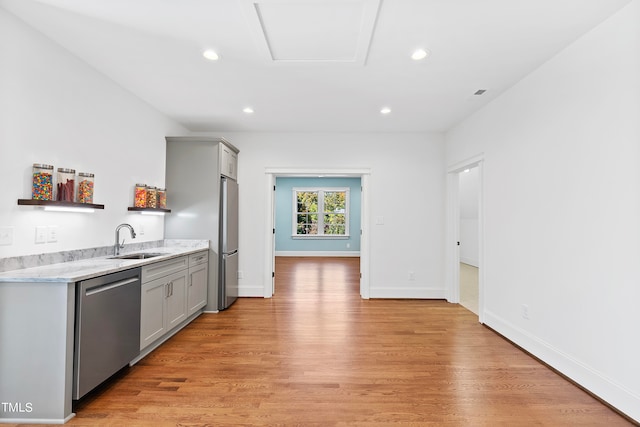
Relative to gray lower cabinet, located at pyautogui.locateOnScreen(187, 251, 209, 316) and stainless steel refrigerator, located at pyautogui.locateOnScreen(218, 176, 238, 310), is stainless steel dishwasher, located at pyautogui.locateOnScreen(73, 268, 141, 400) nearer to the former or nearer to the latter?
gray lower cabinet, located at pyautogui.locateOnScreen(187, 251, 209, 316)

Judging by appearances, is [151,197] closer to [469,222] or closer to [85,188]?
[85,188]

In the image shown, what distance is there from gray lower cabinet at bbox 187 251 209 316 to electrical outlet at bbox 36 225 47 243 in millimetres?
1389

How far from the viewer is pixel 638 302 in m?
1.83

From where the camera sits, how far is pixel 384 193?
471 centimetres

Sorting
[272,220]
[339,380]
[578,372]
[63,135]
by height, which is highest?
[63,135]

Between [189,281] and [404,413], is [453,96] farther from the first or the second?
[189,281]

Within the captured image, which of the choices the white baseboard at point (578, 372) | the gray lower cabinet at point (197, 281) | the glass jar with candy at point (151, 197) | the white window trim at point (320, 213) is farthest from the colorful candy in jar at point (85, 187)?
the white window trim at point (320, 213)

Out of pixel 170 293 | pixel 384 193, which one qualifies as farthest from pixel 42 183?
pixel 384 193

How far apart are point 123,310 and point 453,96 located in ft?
12.6

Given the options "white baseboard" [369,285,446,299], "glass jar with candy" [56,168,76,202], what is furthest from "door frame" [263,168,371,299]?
"glass jar with candy" [56,168,76,202]

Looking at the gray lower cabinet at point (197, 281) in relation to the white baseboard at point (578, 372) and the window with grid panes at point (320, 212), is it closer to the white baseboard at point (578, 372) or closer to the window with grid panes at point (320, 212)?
the white baseboard at point (578, 372)

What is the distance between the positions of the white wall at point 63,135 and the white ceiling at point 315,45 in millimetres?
165

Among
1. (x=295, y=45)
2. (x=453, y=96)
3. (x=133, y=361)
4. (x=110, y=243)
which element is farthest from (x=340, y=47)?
(x=133, y=361)

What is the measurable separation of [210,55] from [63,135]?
1.38m
